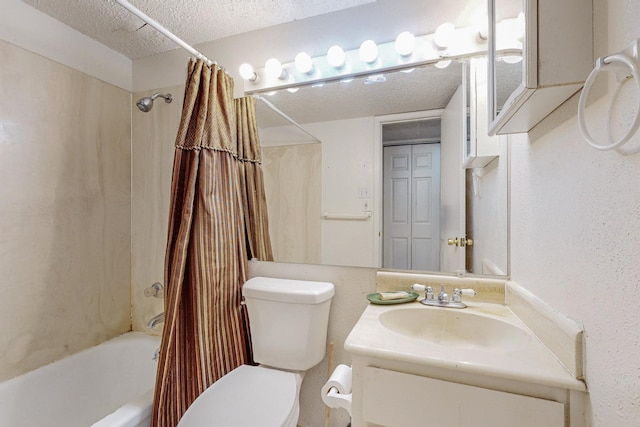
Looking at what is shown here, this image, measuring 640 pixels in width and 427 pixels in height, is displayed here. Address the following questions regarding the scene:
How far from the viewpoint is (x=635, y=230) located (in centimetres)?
48

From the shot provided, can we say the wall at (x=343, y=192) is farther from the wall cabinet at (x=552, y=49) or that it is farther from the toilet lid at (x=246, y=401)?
the wall cabinet at (x=552, y=49)

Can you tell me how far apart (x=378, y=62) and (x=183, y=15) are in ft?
3.59

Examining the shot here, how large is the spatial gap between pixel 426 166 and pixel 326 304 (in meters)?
0.76

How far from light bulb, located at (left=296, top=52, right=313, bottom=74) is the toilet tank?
1071 millimetres

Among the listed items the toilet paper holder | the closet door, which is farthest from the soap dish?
the toilet paper holder

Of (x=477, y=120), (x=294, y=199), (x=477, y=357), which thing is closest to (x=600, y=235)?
(x=477, y=357)

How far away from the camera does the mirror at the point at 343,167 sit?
48.8 inches

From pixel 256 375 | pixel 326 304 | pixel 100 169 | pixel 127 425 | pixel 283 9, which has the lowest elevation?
pixel 127 425

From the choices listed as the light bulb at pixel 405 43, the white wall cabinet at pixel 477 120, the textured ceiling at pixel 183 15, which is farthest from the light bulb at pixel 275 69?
the white wall cabinet at pixel 477 120

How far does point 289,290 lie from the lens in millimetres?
1259

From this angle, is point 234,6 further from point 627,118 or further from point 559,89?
point 627,118

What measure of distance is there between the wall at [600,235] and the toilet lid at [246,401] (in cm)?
89

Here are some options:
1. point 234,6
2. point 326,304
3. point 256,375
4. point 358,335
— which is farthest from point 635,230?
point 234,6

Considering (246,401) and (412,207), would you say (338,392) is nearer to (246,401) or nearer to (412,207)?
(246,401)
